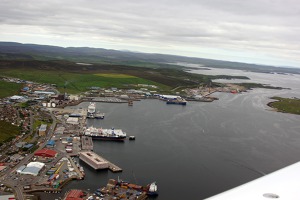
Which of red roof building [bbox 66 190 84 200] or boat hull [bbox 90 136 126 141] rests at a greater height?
boat hull [bbox 90 136 126 141]

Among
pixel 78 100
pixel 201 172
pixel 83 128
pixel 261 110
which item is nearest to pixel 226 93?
pixel 261 110

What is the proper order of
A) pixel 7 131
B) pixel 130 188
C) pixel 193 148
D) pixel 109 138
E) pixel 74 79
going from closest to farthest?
pixel 130 188
pixel 7 131
pixel 193 148
pixel 109 138
pixel 74 79

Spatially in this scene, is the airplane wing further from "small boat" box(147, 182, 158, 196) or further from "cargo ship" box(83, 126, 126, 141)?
"cargo ship" box(83, 126, 126, 141)

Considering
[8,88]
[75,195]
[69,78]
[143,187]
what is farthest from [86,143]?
[69,78]

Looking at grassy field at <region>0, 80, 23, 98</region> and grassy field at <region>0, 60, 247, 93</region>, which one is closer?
grassy field at <region>0, 80, 23, 98</region>

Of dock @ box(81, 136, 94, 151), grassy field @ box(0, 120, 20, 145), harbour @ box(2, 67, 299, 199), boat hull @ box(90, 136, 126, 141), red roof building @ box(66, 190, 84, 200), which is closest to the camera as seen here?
red roof building @ box(66, 190, 84, 200)

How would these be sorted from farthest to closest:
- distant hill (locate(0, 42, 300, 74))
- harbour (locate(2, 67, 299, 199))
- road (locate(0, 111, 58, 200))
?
distant hill (locate(0, 42, 300, 74))
harbour (locate(2, 67, 299, 199))
road (locate(0, 111, 58, 200))

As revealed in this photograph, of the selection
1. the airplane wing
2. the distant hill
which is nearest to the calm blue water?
the airplane wing

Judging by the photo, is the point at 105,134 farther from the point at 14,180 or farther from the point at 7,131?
→ the point at 14,180
